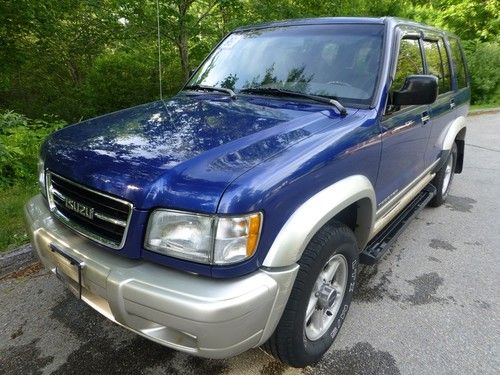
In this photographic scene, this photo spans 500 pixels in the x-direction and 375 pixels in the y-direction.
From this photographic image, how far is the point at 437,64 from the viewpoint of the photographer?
11.9 ft

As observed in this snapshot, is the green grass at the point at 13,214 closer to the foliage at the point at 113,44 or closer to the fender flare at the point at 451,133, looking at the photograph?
the fender flare at the point at 451,133

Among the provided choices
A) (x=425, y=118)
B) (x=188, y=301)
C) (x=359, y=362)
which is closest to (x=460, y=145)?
(x=425, y=118)

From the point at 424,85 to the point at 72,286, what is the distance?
2.29 metres

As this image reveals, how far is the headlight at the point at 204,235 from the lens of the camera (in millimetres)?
1591

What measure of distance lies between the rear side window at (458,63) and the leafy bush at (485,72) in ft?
35.2

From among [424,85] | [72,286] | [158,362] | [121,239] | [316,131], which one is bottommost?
[158,362]

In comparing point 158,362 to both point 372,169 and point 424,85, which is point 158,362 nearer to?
point 372,169

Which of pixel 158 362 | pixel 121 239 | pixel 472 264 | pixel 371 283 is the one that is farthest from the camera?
pixel 472 264

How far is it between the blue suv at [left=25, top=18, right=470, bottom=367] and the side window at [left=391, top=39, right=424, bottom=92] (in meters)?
0.02

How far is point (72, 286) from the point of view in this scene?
2.03 metres

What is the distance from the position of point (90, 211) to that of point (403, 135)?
2.12 meters

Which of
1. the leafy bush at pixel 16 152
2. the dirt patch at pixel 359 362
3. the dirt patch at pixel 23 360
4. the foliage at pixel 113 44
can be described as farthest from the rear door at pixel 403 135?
the foliage at pixel 113 44

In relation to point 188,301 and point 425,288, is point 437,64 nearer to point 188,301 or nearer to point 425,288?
point 425,288

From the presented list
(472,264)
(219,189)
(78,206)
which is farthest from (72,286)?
(472,264)
